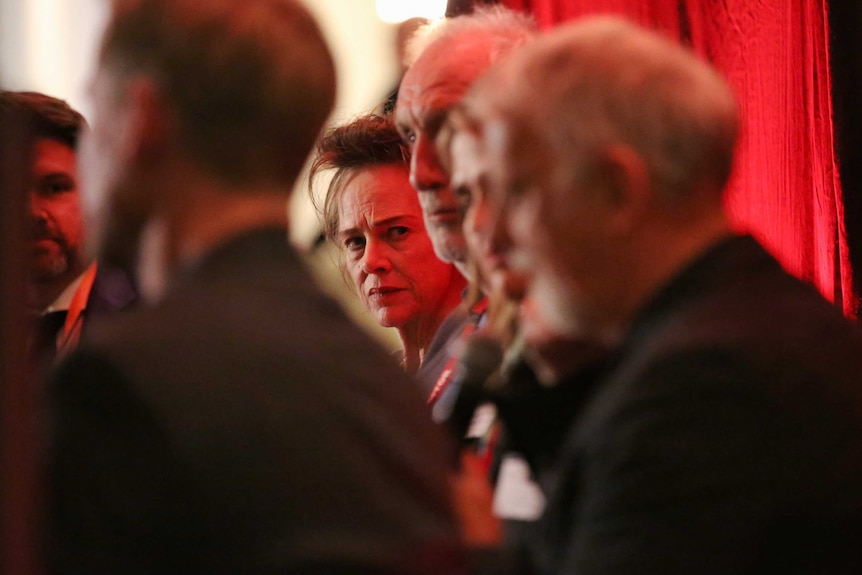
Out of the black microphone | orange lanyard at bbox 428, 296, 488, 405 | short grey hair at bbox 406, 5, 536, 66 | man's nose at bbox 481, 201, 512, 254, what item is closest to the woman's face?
orange lanyard at bbox 428, 296, 488, 405

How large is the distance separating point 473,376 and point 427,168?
1.46 feet

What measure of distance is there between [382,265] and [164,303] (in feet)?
5.12

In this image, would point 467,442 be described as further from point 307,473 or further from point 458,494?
point 307,473

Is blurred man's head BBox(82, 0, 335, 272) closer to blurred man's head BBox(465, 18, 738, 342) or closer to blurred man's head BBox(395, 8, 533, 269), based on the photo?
blurred man's head BBox(465, 18, 738, 342)

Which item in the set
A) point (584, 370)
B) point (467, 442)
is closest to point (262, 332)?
point (584, 370)

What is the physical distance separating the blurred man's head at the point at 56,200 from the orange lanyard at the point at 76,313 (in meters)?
0.06

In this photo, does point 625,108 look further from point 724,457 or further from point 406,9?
point 406,9

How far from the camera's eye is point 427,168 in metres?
1.78

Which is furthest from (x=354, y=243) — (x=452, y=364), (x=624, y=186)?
(x=624, y=186)

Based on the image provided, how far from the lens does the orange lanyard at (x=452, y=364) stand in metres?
1.87

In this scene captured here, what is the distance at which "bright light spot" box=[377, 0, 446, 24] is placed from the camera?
4.14 m

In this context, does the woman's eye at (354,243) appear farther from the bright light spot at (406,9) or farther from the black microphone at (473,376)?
the bright light spot at (406,9)

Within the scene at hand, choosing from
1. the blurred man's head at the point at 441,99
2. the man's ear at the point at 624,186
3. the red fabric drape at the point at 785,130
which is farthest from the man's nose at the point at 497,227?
the red fabric drape at the point at 785,130

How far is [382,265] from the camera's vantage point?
2449 mm
